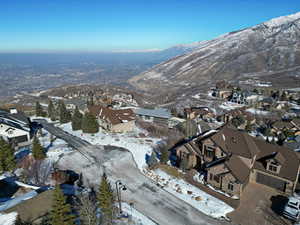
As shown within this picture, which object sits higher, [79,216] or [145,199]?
[79,216]

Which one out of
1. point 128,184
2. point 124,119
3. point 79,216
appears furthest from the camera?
point 124,119

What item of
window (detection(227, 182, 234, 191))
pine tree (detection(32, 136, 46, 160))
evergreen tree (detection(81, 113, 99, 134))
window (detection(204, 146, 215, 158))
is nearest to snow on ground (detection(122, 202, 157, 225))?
window (detection(227, 182, 234, 191))

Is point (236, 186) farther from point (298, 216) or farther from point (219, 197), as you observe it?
point (298, 216)

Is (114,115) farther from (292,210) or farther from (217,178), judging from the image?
(292,210)

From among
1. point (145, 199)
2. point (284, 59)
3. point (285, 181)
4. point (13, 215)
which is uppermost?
point (284, 59)

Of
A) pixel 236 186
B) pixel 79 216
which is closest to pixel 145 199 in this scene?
pixel 79 216

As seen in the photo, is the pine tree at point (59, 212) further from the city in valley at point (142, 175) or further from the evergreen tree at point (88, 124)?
the evergreen tree at point (88, 124)

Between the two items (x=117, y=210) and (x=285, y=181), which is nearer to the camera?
(x=117, y=210)
